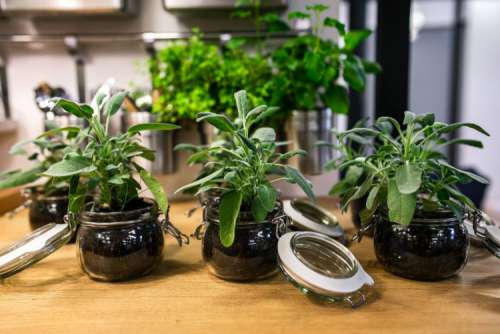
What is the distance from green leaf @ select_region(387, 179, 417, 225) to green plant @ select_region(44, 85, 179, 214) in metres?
0.40

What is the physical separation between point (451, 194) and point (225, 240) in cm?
43

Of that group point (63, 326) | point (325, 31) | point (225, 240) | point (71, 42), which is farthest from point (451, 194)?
point (71, 42)

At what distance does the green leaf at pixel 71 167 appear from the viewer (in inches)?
26.2

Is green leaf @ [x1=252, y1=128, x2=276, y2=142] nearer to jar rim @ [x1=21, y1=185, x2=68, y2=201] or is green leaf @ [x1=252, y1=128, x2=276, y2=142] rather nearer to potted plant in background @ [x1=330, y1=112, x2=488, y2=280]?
potted plant in background @ [x1=330, y1=112, x2=488, y2=280]

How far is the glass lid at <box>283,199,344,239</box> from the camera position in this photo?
2.98ft

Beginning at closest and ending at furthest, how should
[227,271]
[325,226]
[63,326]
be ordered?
[63,326], [227,271], [325,226]

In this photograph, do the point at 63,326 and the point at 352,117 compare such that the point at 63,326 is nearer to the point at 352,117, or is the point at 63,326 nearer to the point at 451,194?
the point at 451,194

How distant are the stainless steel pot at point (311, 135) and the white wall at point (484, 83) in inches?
130

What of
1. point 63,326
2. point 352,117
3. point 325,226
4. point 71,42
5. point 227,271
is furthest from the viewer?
point 352,117

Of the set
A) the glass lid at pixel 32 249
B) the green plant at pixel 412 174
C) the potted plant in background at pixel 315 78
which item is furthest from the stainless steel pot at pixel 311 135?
the glass lid at pixel 32 249

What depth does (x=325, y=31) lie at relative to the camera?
145 centimetres

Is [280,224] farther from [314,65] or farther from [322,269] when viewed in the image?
[314,65]

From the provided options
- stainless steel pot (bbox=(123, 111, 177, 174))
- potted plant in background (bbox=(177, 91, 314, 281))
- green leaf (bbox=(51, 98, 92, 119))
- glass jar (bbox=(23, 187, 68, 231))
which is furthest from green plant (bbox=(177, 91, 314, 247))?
stainless steel pot (bbox=(123, 111, 177, 174))

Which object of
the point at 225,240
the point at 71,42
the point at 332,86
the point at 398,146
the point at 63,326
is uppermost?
the point at 71,42
